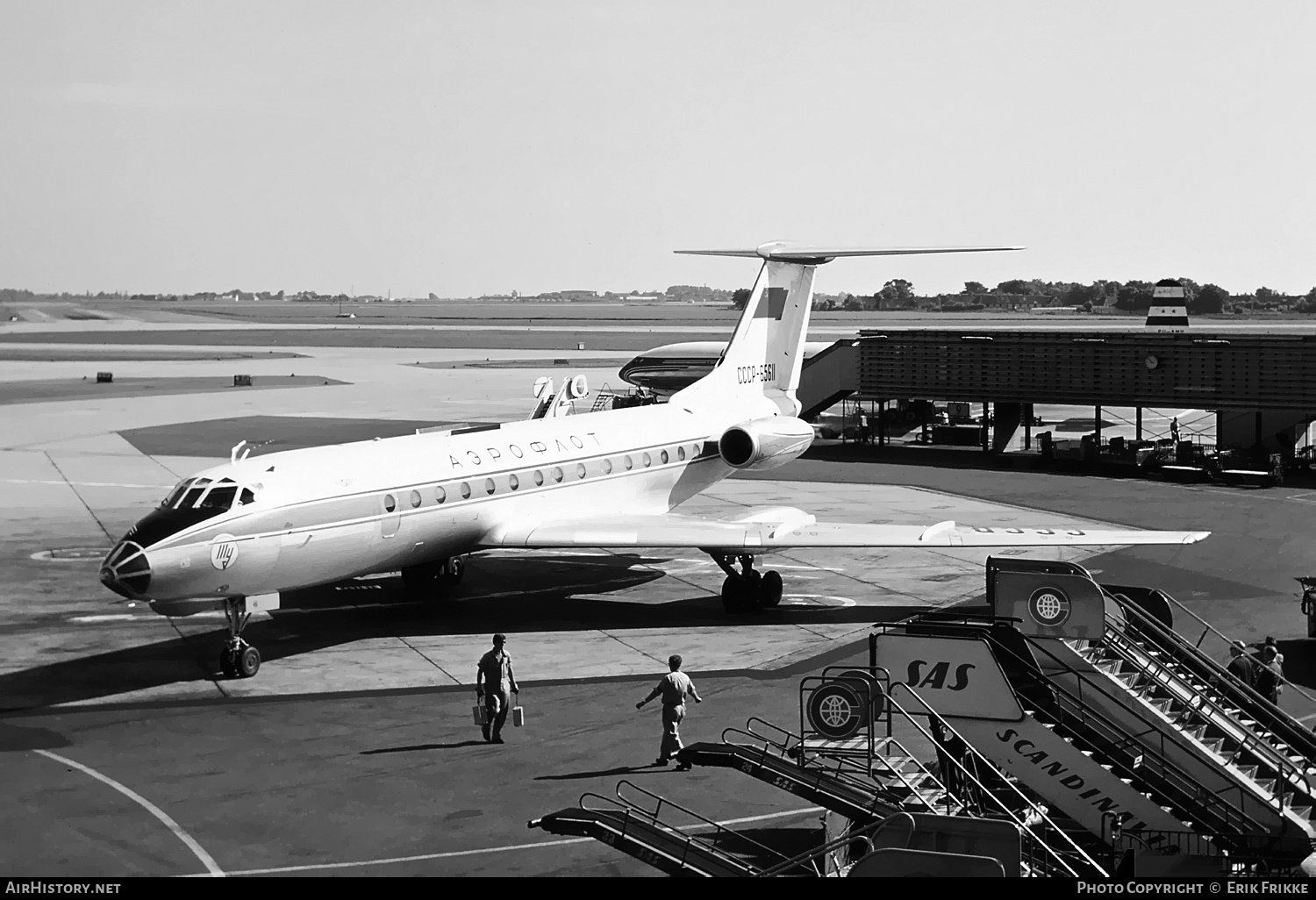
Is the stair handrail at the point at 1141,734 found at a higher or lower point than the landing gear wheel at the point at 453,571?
higher

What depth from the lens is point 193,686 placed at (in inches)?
838

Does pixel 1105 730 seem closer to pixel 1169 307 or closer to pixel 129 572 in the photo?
pixel 129 572

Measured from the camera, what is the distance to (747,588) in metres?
26.4

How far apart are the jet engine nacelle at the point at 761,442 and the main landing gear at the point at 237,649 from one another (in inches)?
471

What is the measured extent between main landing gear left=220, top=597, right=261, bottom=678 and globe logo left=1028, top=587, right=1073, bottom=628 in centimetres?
1283

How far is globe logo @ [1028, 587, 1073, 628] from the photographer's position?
14.3 m

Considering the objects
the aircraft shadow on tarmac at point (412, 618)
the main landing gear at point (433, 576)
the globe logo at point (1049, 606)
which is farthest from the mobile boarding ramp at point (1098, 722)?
the main landing gear at point (433, 576)

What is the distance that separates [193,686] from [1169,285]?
203 ft

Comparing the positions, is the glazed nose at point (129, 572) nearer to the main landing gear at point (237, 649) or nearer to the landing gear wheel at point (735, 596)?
the main landing gear at point (237, 649)

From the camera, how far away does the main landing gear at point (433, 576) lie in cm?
2819

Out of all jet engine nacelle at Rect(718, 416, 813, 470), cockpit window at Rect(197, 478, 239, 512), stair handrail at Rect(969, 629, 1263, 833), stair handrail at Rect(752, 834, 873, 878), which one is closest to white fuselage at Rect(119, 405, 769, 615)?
cockpit window at Rect(197, 478, 239, 512)

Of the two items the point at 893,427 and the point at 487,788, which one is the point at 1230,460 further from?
the point at 487,788

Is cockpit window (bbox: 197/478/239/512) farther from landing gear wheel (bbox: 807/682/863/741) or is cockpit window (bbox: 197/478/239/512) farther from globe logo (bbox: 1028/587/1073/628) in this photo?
globe logo (bbox: 1028/587/1073/628)
